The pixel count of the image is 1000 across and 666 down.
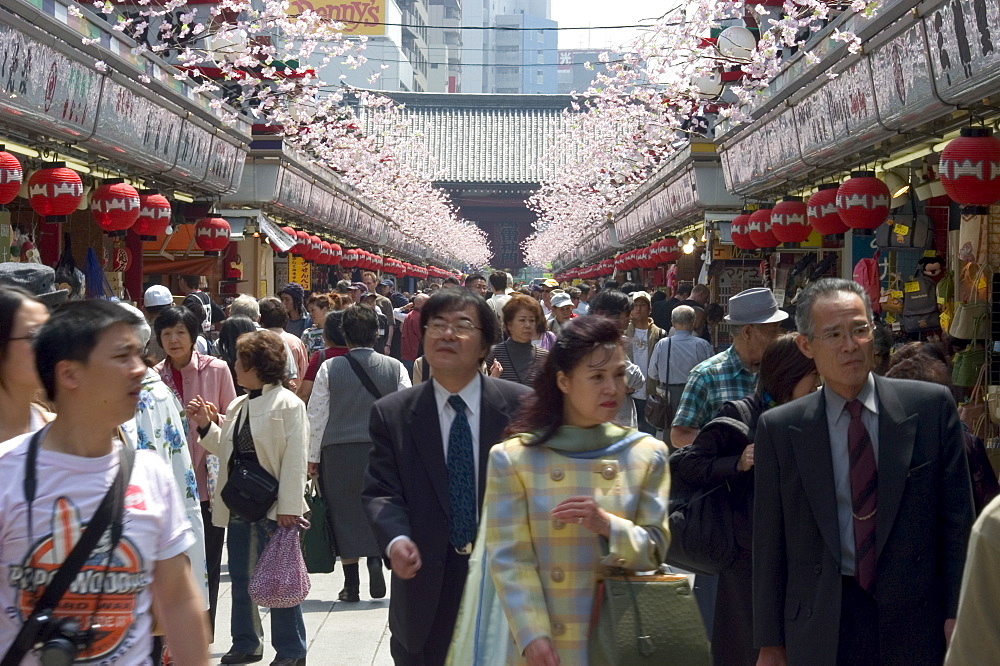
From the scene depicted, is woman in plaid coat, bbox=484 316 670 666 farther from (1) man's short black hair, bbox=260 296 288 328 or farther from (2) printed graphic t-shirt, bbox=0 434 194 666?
(1) man's short black hair, bbox=260 296 288 328

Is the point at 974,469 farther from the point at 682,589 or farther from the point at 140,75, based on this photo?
the point at 140,75

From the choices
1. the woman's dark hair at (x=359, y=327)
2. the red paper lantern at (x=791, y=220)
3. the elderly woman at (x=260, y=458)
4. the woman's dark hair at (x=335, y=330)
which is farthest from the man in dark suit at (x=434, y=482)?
the red paper lantern at (x=791, y=220)

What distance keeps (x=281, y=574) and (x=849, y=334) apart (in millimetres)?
3015

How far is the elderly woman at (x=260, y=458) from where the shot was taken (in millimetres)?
5773

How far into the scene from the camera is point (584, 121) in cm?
3112

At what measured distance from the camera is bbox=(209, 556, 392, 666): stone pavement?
615 centimetres

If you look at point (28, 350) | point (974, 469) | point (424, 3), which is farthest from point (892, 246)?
point (424, 3)

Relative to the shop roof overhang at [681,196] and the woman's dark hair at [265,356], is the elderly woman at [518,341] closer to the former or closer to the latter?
the woman's dark hair at [265,356]

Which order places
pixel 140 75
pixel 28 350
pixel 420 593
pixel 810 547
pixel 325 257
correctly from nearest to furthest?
pixel 28 350, pixel 810 547, pixel 420 593, pixel 140 75, pixel 325 257

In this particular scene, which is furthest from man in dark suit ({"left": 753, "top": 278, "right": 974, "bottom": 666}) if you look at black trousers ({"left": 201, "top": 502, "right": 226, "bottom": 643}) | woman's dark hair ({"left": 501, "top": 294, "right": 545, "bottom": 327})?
woman's dark hair ({"left": 501, "top": 294, "right": 545, "bottom": 327})

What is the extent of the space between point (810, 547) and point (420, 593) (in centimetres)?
124

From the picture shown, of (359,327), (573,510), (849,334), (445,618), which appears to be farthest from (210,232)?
(573,510)

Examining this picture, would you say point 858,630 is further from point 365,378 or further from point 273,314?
point 273,314

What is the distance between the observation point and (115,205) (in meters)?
10.9
